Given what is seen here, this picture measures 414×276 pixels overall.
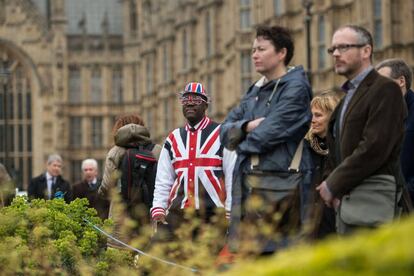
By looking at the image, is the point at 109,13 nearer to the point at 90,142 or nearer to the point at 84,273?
the point at 90,142

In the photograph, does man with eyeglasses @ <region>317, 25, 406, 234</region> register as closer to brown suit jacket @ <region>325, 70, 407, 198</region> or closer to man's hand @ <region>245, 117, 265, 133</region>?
brown suit jacket @ <region>325, 70, 407, 198</region>

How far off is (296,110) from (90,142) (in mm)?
69741

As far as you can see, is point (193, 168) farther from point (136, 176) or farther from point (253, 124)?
point (253, 124)

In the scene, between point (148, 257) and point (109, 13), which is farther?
point (109, 13)

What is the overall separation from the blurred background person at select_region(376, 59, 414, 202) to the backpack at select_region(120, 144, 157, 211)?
3106 mm

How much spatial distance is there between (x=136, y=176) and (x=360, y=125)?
5.33 m

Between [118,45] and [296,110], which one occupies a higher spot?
[118,45]

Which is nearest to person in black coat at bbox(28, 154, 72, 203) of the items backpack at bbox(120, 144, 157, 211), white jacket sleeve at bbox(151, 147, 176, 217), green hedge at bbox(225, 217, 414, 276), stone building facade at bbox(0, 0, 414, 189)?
backpack at bbox(120, 144, 157, 211)

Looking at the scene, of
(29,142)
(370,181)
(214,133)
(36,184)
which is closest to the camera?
(370,181)

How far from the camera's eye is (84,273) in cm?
739

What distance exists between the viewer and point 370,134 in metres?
8.05

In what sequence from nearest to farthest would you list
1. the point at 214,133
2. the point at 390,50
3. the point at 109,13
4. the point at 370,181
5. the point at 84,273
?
the point at 84,273 < the point at 370,181 < the point at 214,133 < the point at 390,50 < the point at 109,13

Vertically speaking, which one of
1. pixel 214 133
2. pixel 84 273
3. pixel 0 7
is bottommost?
pixel 84 273

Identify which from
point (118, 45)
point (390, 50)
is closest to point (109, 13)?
point (118, 45)
